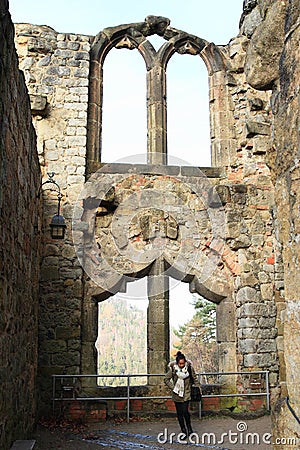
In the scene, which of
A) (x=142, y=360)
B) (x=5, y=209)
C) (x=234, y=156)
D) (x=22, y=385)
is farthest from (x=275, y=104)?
(x=142, y=360)

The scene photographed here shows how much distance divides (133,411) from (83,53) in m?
5.39

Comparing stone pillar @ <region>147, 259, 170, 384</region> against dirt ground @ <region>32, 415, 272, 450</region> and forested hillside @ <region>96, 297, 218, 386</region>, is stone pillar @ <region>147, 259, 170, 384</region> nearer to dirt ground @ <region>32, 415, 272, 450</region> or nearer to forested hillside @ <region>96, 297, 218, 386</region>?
dirt ground @ <region>32, 415, 272, 450</region>

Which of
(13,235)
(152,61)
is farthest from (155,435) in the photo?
(152,61)

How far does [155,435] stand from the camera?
5.88 meters

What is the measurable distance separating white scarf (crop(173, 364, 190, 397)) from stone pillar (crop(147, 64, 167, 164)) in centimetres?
Result: 341

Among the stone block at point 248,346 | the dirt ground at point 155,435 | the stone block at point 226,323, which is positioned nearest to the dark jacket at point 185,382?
the dirt ground at point 155,435

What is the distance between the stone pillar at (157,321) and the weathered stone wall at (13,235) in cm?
293

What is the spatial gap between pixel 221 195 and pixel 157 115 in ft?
5.60

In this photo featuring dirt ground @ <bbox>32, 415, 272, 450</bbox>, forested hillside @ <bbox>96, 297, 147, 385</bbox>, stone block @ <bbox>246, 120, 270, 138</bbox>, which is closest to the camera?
dirt ground @ <bbox>32, 415, 272, 450</bbox>

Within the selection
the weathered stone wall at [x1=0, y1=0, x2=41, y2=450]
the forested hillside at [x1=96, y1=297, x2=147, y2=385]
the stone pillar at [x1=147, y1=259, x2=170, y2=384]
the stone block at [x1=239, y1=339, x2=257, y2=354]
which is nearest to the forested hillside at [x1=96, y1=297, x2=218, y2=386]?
the forested hillside at [x1=96, y1=297, x2=147, y2=385]

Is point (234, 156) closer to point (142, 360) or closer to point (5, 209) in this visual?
point (5, 209)

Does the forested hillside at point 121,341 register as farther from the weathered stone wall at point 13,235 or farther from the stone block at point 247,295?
the weathered stone wall at point 13,235

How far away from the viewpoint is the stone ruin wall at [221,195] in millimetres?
7125

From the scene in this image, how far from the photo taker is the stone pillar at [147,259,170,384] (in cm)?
727
